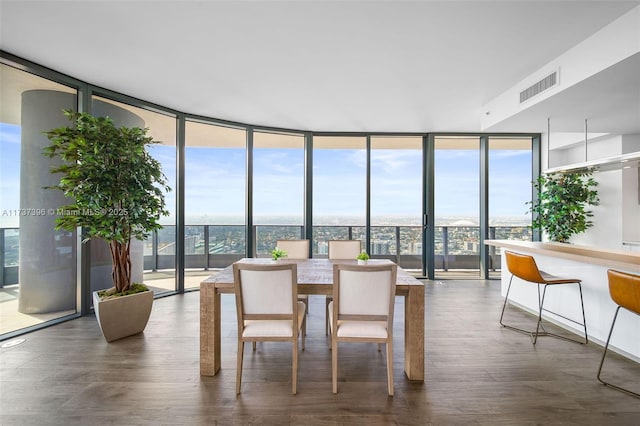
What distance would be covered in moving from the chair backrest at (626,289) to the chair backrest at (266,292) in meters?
2.39

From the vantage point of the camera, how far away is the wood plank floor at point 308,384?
74.9 inches

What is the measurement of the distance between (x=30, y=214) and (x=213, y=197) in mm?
2369

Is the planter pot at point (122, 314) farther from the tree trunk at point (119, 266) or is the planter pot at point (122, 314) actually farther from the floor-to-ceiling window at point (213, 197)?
the floor-to-ceiling window at point (213, 197)

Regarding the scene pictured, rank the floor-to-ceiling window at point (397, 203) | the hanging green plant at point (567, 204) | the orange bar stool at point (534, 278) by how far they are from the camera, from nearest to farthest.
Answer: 1. the orange bar stool at point (534, 278)
2. the hanging green plant at point (567, 204)
3. the floor-to-ceiling window at point (397, 203)

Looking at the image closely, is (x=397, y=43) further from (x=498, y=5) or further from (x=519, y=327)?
(x=519, y=327)

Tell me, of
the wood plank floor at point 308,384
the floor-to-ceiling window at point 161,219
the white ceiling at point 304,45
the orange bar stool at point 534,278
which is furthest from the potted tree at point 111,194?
the orange bar stool at point 534,278

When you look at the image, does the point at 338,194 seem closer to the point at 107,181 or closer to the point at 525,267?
the point at 525,267

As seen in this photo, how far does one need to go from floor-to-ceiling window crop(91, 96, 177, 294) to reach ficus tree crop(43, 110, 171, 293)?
1.16 meters

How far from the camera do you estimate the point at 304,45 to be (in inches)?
110

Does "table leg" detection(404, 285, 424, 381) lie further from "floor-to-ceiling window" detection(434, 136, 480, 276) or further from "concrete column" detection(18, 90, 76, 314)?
"concrete column" detection(18, 90, 76, 314)

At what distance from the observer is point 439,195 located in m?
5.86

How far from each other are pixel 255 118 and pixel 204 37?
235cm

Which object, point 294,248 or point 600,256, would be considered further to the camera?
point 294,248

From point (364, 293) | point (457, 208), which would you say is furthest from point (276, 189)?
point (364, 293)
